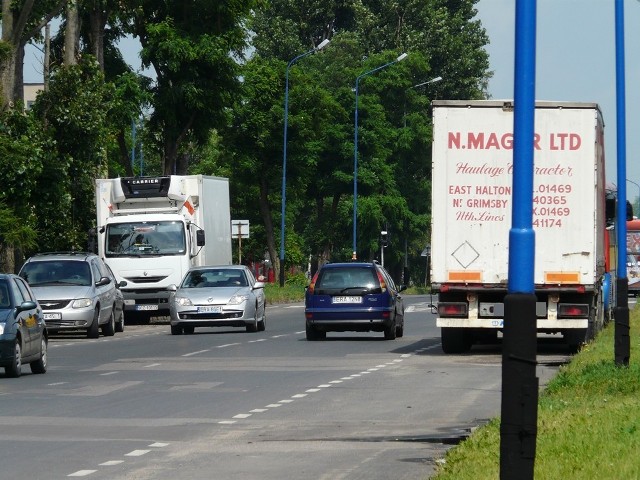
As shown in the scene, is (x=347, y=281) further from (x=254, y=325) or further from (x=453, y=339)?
(x=453, y=339)

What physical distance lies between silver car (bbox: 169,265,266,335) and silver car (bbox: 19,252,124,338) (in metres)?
1.55

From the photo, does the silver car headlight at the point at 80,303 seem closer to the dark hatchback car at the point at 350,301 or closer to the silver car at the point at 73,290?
the silver car at the point at 73,290

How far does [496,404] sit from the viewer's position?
17859 mm

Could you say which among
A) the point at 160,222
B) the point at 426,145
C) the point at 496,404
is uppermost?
the point at 426,145

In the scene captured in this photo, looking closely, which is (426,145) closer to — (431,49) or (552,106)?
(431,49)

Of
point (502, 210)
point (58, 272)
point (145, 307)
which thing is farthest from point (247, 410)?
point (145, 307)

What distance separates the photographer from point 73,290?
35.1 m

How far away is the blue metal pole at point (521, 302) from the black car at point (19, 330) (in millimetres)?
14678

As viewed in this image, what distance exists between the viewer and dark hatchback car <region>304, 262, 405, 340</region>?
3316 cm

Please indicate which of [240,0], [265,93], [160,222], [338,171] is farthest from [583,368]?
[338,171]

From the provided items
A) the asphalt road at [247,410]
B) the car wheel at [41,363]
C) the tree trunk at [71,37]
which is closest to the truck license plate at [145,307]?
the tree trunk at [71,37]

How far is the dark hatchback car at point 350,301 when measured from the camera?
33.2 m

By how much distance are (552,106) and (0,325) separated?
926cm

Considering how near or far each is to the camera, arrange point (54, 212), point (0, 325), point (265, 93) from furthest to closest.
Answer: point (265, 93), point (54, 212), point (0, 325)
